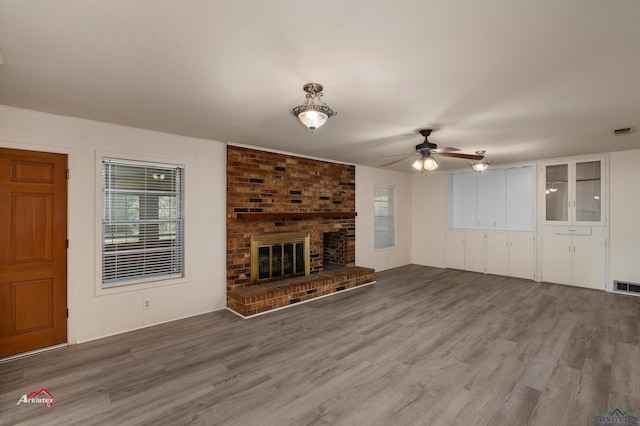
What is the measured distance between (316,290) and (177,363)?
243 cm

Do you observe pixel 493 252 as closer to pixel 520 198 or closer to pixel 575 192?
pixel 520 198

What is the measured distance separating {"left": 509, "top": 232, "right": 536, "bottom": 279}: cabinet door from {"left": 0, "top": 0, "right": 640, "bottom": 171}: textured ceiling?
3.16 m

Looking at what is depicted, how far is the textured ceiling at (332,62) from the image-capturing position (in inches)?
62.4

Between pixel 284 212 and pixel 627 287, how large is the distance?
20.1 ft

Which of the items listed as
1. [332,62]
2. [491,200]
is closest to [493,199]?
[491,200]

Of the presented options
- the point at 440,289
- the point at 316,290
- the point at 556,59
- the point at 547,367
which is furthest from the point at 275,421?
the point at 440,289

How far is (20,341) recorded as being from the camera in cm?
303

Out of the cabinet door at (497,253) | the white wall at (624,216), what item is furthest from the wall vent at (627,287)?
the cabinet door at (497,253)

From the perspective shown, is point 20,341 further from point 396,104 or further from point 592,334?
point 592,334

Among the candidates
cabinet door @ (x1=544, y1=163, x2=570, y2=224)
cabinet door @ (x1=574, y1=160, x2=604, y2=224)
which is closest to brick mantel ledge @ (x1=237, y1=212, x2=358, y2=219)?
cabinet door @ (x1=544, y1=163, x2=570, y2=224)

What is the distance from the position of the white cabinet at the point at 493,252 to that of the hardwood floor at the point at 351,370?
1883mm

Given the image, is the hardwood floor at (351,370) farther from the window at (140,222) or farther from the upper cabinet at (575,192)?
the upper cabinet at (575,192)

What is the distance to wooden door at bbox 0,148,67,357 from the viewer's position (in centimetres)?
296

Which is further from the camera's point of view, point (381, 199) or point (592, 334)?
point (381, 199)
